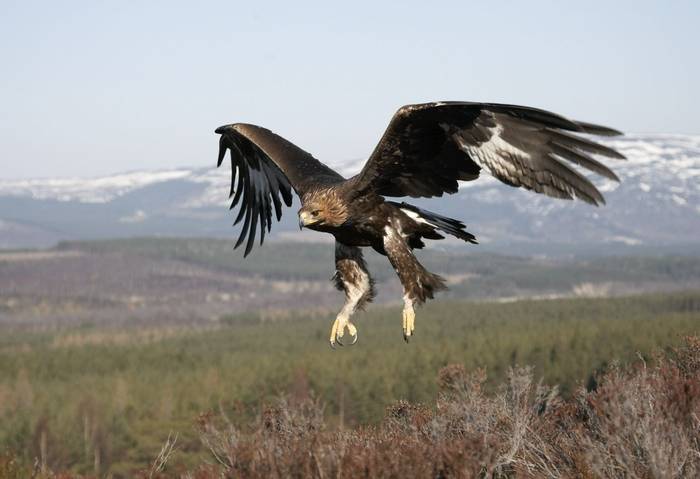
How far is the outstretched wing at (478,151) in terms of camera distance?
1080cm

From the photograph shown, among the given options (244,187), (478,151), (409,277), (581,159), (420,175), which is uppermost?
(478,151)

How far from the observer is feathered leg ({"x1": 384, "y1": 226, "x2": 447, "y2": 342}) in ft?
40.3

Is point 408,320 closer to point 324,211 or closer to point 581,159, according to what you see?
point 324,211

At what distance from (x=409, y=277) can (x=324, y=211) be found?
49.8 inches

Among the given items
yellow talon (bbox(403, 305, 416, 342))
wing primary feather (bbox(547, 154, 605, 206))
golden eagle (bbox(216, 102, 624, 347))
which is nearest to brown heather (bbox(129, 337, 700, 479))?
yellow talon (bbox(403, 305, 416, 342))

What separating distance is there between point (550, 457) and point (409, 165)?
145 inches

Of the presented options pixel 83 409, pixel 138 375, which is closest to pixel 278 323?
pixel 138 375

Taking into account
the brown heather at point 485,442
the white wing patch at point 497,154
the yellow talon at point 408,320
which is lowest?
the brown heather at point 485,442

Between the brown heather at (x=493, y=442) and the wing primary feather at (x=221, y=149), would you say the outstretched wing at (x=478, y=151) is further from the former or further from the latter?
the wing primary feather at (x=221, y=149)

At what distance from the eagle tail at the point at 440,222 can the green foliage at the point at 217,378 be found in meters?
39.3

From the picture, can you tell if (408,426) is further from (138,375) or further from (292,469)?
(138,375)

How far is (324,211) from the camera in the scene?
1230 centimetres

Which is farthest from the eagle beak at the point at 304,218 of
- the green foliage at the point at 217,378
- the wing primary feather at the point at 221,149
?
the green foliage at the point at 217,378

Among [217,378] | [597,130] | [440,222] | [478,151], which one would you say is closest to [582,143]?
[597,130]
